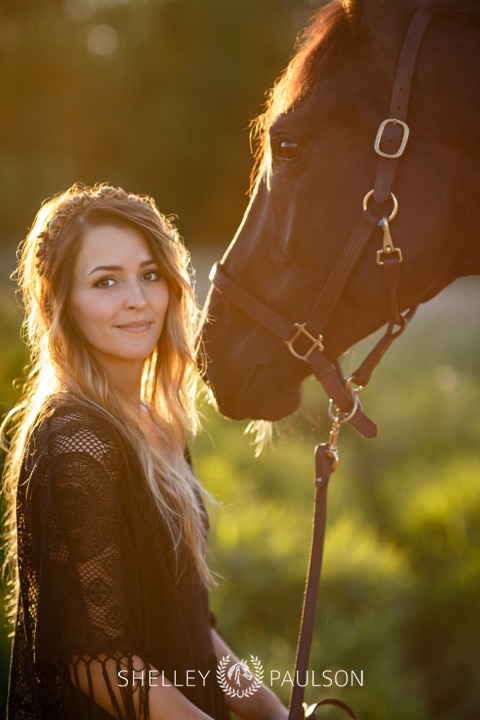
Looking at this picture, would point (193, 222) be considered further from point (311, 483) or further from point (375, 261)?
point (375, 261)

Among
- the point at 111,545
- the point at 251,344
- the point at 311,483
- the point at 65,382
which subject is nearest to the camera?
the point at 111,545

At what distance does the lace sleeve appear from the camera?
162cm

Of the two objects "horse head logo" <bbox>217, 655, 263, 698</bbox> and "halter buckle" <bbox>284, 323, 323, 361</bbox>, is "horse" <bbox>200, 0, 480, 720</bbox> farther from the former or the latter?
"horse head logo" <bbox>217, 655, 263, 698</bbox>

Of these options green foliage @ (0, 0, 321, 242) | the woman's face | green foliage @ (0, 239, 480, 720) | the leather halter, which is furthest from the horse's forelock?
green foliage @ (0, 0, 321, 242)

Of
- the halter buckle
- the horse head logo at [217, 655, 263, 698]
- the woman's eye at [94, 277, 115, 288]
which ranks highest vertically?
the woman's eye at [94, 277, 115, 288]

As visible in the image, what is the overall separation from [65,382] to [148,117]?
67.9 feet

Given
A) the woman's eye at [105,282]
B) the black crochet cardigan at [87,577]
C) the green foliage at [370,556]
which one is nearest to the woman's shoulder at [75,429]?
the black crochet cardigan at [87,577]

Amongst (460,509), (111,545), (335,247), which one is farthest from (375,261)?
(460,509)

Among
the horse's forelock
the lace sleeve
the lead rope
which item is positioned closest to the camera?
the lace sleeve

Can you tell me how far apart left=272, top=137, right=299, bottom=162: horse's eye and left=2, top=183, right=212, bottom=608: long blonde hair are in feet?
1.25

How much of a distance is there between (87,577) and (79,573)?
20 mm

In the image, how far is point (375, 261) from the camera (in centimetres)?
205

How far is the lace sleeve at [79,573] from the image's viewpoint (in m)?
1.62

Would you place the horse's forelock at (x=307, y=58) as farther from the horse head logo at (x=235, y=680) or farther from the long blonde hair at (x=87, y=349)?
the horse head logo at (x=235, y=680)
